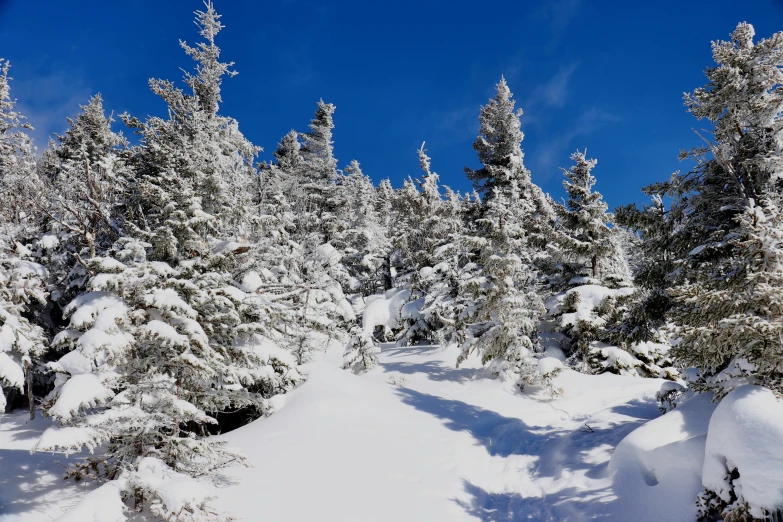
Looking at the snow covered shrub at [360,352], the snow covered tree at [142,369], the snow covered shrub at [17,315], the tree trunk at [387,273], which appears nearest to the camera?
the snow covered tree at [142,369]

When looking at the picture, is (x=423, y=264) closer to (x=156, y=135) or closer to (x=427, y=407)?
(x=427, y=407)

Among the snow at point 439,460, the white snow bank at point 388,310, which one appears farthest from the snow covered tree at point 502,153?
the snow at point 439,460

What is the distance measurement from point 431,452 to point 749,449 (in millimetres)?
6743

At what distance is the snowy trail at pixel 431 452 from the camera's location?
7.70 m

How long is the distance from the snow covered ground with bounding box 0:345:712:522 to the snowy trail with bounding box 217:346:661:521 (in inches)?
1.3

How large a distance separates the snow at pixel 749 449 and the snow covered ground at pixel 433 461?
802mm

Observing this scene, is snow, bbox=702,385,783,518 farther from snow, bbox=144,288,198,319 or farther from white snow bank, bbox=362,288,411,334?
white snow bank, bbox=362,288,411,334

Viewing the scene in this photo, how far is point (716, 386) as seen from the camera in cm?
685

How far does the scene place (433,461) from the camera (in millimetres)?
9875

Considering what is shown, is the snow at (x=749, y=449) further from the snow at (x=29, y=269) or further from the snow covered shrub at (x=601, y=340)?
the snow at (x=29, y=269)

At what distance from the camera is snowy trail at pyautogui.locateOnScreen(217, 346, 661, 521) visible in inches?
303

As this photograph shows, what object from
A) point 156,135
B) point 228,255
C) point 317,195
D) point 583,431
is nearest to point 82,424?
point 228,255

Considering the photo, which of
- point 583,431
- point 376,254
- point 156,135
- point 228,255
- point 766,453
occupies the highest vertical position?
point 156,135

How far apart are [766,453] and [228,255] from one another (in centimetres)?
1278
